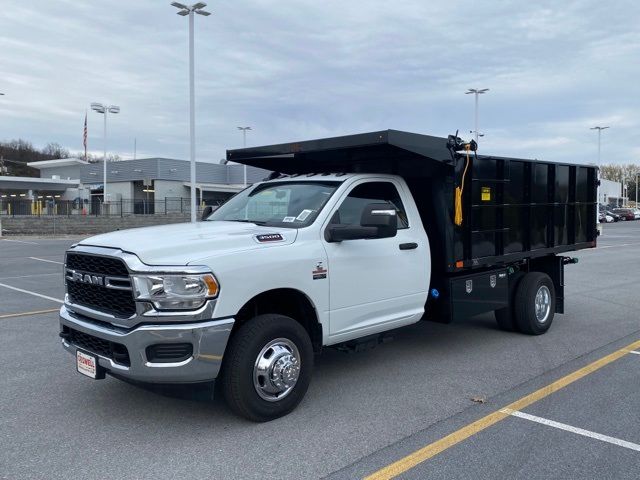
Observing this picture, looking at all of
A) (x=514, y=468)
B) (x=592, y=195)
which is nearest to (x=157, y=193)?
(x=592, y=195)

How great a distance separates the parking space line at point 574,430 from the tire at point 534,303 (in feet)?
9.16

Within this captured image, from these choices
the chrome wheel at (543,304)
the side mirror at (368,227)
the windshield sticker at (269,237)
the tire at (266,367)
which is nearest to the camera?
the tire at (266,367)

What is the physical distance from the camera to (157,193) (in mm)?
58469

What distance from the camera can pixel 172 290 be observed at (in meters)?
3.99

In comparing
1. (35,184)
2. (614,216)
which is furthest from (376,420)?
(35,184)

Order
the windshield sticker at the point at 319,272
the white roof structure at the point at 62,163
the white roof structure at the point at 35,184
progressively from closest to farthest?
the windshield sticker at the point at 319,272 < the white roof structure at the point at 35,184 < the white roof structure at the point at 62,163

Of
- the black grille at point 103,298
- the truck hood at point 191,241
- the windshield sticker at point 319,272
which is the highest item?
the truck hood at point 191,241

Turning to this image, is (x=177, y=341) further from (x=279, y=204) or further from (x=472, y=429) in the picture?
(x=472, y=429)

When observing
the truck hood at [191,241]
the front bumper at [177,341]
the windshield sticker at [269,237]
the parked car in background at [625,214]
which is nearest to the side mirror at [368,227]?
the truck hood at [191,241]

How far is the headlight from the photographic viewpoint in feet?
13.1

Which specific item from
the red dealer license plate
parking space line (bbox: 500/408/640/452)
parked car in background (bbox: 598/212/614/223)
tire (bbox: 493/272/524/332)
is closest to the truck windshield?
the red dealer license plate

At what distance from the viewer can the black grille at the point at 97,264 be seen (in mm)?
4145

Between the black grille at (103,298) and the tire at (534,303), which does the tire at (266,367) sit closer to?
the black grille at (103,298)

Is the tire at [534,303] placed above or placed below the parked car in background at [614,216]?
below
